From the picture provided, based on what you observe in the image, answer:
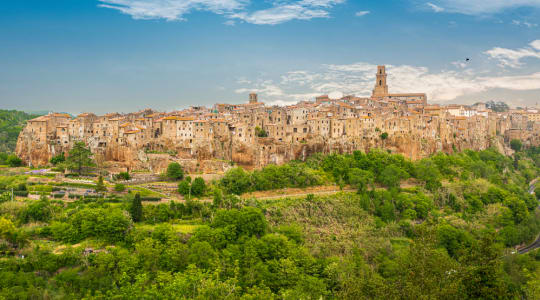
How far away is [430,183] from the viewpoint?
49.6 meters

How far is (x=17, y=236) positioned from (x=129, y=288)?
1292 centimetres

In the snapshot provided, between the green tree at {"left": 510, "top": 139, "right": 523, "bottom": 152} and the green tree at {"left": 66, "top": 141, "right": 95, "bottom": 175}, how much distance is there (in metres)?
79.3

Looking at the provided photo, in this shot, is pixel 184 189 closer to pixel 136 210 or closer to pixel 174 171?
pixel 174 171

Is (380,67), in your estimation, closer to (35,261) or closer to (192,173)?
(192,173)

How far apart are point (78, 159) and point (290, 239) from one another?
24788mm

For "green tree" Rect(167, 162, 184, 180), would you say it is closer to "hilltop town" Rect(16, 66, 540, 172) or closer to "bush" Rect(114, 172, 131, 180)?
"hilltop town" Rect(16, 66, 540, 172)

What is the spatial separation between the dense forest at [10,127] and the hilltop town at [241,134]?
16670 millimetres

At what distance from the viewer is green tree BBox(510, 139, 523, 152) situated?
81.6m

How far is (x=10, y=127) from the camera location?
72.6m

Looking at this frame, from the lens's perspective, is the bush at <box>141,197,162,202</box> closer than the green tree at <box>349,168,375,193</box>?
A: Yes

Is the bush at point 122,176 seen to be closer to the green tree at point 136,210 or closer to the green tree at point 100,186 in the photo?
the green tree at point 100,186

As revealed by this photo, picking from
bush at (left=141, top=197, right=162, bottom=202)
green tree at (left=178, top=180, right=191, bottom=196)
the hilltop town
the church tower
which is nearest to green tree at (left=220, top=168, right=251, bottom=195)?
the hilltop town

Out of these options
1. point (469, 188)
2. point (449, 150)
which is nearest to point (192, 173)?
point (469, 188)

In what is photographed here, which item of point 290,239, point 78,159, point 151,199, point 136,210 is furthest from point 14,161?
point 290,239
